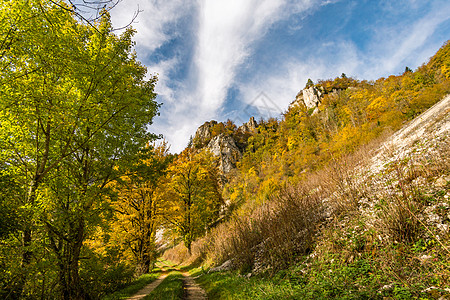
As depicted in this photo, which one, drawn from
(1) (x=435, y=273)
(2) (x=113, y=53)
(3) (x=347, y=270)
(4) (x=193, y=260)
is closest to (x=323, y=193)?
(3) (x=347, y=270)

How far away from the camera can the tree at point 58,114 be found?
14.9ft

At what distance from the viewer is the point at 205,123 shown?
8300 centimetres

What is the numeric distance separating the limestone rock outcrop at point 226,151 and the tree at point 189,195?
34.1 meters

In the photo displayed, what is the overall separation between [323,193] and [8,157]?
957 centimetres

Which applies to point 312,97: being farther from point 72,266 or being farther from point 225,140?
point 72,266

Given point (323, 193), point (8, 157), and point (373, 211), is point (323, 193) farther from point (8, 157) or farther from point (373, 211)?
point (8, 157)

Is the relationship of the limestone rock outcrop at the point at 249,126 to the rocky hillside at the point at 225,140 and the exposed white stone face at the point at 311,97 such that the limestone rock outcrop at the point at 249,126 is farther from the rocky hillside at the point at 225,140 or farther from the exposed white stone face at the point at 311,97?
the exposed white stone face at the point at 311,97

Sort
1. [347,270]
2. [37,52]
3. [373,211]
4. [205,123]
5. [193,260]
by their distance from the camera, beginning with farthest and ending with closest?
[205,123] → [193,260] → [37,52] → [373,211] → [347,270]

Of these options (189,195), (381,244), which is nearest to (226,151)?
(189,195)

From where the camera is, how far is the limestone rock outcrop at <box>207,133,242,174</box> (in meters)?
56.4

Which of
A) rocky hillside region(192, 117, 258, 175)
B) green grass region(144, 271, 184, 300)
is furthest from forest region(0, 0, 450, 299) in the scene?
rocky hillside region(192, 117, 258, 175)

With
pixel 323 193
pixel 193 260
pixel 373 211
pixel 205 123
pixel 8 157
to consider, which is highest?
pixel 205 123

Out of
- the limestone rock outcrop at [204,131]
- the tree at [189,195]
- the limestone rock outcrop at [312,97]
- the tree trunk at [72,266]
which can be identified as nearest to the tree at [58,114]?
the tree trunk at [72,266]

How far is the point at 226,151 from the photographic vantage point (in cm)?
5972
